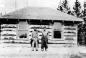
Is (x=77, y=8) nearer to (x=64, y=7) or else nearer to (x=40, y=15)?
(x=64, y=7)

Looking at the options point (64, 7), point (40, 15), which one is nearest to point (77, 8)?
point (64, 7)

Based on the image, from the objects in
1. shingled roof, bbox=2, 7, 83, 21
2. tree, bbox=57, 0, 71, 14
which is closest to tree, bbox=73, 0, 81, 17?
tree, bbox=57, 0, 71, 14

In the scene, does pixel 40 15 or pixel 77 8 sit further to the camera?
pixel 77 8

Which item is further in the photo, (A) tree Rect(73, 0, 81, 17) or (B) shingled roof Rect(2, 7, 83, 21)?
(A) tree Rect(73, 0, 81, 17)

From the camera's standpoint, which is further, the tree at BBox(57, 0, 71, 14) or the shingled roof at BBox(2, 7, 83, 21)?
the tree at BBox(57, 0, 71, 14)

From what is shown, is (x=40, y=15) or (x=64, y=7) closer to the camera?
(x=40, y=15)

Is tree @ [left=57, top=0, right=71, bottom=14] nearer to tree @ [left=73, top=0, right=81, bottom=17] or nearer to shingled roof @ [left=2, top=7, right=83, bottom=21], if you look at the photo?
tree @ [left=73, top=0, right=81, bottom=17]

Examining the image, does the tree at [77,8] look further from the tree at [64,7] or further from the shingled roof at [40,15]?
the shingled roof at [40,15]

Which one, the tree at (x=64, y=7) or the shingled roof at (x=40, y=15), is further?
the tree at (x=64, y=7)

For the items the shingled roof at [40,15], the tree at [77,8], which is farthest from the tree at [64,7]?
the shingled roof at [40,15]

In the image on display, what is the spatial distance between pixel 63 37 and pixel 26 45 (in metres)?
3.80

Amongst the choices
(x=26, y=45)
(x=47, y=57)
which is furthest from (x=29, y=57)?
(x=26, y=45)

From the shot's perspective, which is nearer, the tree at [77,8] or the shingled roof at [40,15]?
the shingled roof at [40,15]

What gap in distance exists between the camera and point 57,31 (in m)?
24.1
